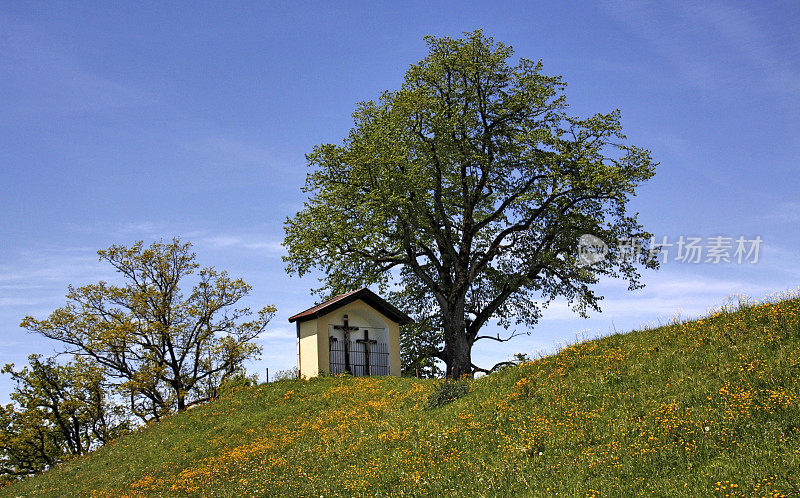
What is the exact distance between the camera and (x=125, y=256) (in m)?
43.1

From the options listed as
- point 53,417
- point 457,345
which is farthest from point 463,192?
point 53,417

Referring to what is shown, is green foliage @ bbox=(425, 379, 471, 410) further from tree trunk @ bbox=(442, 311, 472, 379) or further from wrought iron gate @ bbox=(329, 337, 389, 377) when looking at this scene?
wrought iron gate @ bbox=(329, 337, 389, 377)

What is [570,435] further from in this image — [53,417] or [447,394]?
[53,417]

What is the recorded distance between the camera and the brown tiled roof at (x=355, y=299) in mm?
33941

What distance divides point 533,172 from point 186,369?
27.9m

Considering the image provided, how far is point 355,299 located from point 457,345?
7.05 metres

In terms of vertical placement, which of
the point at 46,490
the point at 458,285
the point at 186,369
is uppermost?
the point at 458,285

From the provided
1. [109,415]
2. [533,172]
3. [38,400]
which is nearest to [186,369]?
[109,415]

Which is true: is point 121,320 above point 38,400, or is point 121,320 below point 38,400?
above

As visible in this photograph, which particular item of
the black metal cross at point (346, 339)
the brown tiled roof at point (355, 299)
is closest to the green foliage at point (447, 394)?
the brown tiled roof at point (355, 299)

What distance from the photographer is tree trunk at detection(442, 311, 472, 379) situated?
105 ft

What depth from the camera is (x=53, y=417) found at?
42250 millimetres

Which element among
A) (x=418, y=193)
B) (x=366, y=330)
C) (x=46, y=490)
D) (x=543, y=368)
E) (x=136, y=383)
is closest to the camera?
(x=543, y=368)

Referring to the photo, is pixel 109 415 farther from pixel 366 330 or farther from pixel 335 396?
pixel 335 396
